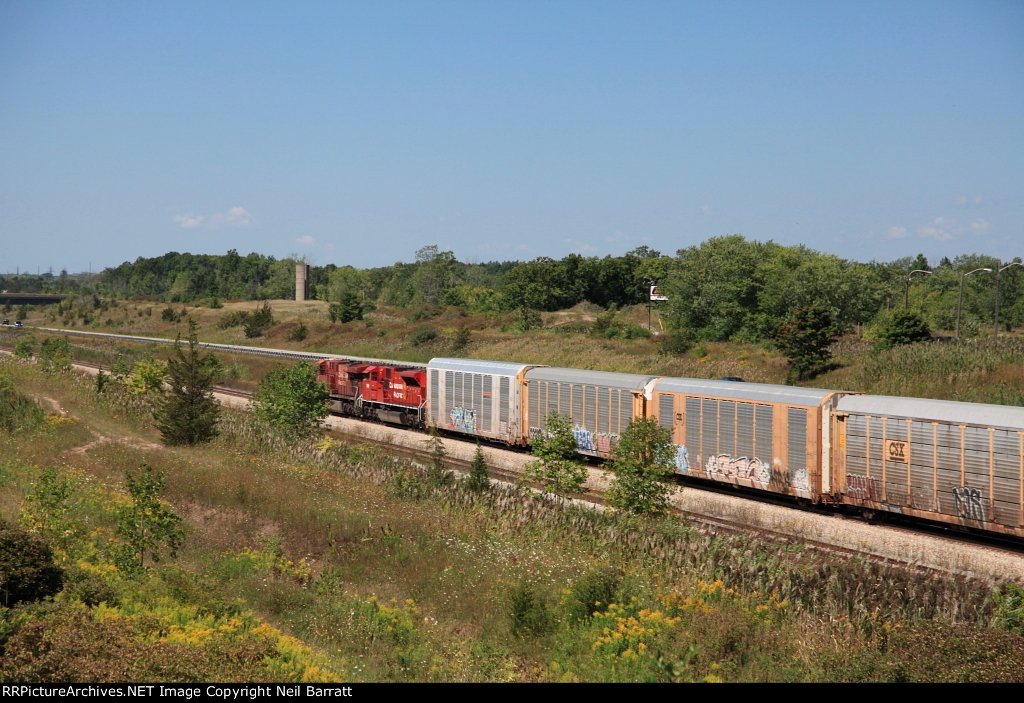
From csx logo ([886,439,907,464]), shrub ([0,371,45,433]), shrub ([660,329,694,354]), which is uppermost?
shrub ([660,329,694,354])

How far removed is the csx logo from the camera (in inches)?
890

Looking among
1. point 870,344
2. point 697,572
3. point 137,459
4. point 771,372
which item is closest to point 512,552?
point 697,572

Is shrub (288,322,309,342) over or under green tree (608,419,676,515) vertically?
over

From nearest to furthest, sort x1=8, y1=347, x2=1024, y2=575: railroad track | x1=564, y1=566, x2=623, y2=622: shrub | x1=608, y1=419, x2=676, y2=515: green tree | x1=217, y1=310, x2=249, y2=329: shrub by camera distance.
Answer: x1=564, y1=566, x2=623, y2=622: shrub, x1=8, y1=347, x2=1024, y2=575: railroad track, x1=608, y1=419, x2=676, y2=515: green tree, x1=217, y1=310, x2=249, y2=329: shrub

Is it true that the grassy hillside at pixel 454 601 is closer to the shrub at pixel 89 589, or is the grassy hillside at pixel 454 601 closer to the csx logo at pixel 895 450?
the shrub at pixel 89 589

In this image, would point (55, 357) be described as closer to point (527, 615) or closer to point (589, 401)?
point (589, 401)

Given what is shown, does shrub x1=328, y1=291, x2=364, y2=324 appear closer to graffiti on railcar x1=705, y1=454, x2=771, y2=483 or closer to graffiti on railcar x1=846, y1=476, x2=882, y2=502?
graffiti on railcar x1=705, y1=454, x2=771, y2=483

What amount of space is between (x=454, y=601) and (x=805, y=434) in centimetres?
1199

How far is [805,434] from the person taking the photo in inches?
977

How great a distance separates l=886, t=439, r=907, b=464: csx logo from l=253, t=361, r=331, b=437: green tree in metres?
23.9

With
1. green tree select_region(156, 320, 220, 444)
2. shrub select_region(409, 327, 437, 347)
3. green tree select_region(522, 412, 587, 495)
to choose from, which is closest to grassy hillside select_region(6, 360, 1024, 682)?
green tree select_region(522, 412, 587, 495)

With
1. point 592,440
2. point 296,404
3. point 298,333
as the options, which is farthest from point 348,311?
point 592,440

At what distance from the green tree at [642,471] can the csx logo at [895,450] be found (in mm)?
5731
